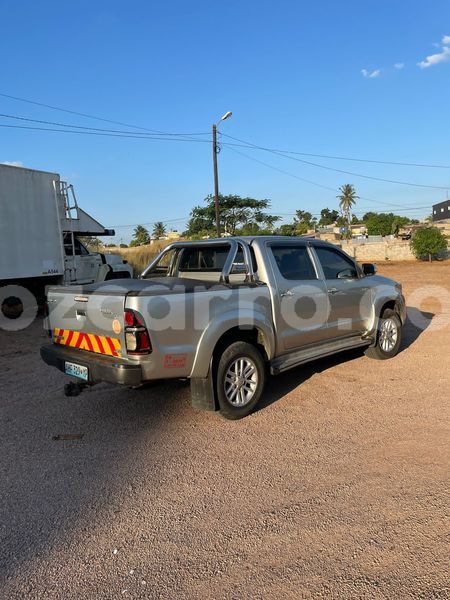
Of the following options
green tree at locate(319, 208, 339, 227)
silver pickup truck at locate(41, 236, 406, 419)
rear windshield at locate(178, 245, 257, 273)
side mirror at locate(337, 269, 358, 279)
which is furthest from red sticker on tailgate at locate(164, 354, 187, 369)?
green tree at locate(319, 208, 339, 227)

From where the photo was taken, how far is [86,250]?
1266 cm

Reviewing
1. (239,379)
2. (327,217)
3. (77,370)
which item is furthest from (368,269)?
(327,217)

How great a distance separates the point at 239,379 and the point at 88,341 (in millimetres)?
1494

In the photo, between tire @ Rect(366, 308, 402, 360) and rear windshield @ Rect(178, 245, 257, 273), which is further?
tire @ Rect(366, 308, 402, 360)

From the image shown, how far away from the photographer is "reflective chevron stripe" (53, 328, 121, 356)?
13.3 ft

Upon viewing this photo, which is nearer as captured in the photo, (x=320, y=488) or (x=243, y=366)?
(x=320, y=488)

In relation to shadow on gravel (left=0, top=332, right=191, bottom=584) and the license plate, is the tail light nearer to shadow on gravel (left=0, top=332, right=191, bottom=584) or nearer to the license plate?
the license plate

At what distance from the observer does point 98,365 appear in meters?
4.08

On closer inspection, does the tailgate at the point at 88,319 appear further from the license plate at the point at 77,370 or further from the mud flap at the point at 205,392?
the mud flap at the point at 205,392

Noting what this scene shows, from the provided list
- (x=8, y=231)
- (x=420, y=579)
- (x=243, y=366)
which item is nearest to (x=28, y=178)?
(x=8, y=231)

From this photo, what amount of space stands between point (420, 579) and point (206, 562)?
110 centimetres

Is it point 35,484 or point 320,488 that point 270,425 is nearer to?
point 320,488

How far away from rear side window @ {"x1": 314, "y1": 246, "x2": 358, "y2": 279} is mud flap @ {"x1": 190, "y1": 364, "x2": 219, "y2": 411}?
2349 mm

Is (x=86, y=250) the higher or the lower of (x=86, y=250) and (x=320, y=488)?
the higher
